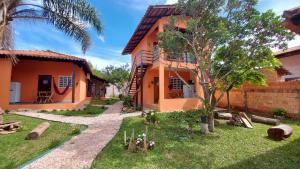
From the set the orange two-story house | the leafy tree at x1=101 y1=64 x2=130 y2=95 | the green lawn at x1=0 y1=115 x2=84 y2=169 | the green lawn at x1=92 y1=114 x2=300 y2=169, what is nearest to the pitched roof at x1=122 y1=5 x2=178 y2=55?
the orange two-story house

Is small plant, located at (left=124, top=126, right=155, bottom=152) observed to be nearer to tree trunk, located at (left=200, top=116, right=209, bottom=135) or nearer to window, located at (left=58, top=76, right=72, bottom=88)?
tree trunk, located at (left=200, top=116, right=209, bottom=135)

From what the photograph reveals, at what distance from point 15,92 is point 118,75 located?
1460 centimetres

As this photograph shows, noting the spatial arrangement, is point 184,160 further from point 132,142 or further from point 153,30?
point 153,30

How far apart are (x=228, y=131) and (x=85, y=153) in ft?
17.8

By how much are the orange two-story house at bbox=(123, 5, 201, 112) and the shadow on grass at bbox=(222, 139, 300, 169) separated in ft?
23.6

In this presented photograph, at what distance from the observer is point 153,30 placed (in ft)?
45.6

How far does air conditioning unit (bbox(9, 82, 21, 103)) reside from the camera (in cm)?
1402

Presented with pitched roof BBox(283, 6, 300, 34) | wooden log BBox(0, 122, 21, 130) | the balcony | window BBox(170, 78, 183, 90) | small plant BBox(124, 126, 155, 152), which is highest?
the balcony

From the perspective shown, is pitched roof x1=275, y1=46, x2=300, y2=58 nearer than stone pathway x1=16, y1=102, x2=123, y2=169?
No

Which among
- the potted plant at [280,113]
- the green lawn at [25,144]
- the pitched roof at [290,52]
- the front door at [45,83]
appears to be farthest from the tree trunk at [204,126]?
the front door at [45,83]

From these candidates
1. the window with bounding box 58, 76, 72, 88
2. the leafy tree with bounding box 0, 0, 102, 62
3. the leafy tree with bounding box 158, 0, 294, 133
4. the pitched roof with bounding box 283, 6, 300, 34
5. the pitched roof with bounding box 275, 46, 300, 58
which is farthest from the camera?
the window with bounding box 58, 76, 72, 88

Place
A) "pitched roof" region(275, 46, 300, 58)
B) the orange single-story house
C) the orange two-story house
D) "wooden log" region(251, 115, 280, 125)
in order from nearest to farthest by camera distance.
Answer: "wooden log" region(251, 115, 280, 125)
the orange two-story house
the orange single-story house
"pitched roof" region(275, 46, 300, 58)

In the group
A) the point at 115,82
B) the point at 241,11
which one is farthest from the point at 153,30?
the point at 115,82

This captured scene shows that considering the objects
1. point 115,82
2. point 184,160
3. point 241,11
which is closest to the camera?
point 184,160
